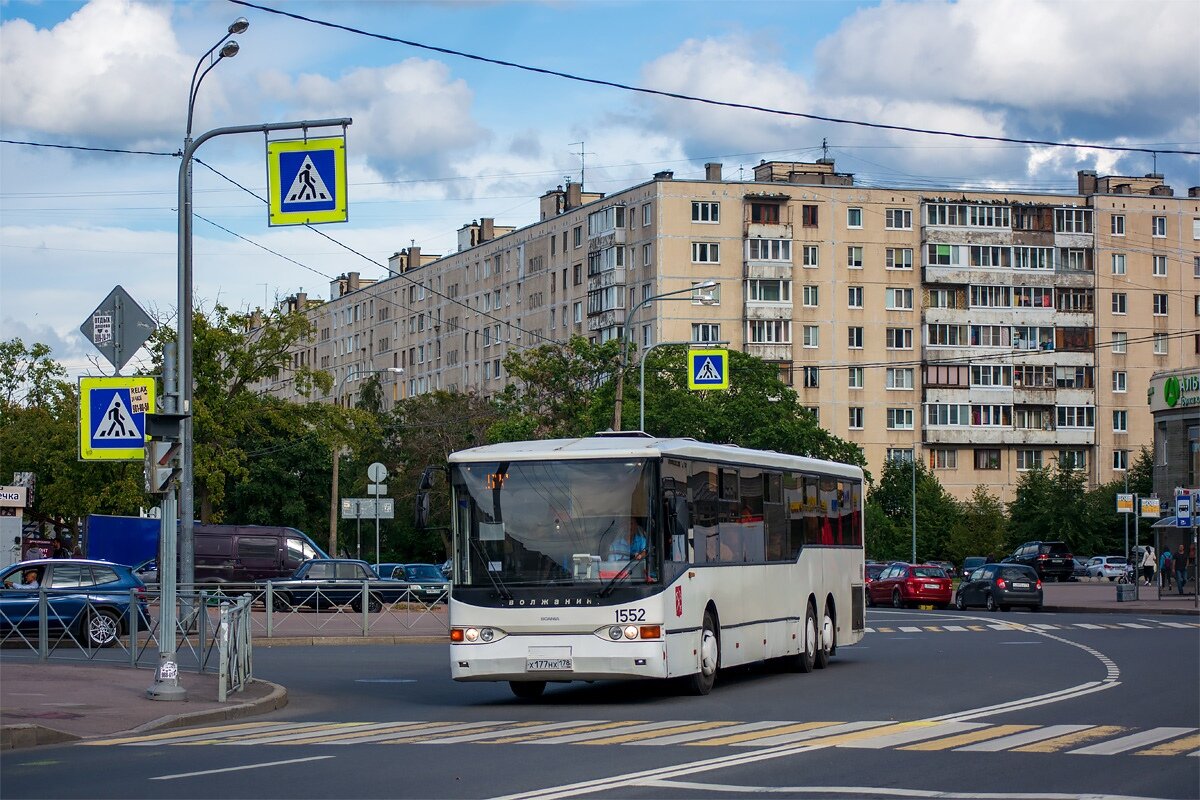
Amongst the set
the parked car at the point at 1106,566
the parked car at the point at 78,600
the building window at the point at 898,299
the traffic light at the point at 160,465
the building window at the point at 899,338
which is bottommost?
the parked car at the point at 1106,566

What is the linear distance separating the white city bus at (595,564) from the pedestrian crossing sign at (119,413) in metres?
3.47

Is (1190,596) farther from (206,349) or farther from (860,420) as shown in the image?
(860,420)

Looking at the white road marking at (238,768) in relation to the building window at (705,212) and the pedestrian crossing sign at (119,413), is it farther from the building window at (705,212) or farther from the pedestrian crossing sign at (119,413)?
the building window at (705,212)

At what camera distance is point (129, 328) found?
1877cm

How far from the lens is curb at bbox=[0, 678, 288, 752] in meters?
14.4

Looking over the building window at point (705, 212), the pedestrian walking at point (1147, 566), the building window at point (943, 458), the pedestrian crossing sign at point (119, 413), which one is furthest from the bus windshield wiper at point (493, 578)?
the building window at point (943, 458)

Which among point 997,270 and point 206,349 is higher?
point 997,270

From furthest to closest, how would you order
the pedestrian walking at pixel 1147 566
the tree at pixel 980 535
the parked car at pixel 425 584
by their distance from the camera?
the tree at pixel 980 535
the pedestrian walking at pixel 1147 566
the parked car at pixel 425 584

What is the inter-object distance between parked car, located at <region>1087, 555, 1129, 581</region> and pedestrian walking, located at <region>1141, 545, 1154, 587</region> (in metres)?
7.92

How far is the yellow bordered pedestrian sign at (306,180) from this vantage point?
2052cm

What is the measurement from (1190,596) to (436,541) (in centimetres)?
4696

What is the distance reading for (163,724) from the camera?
639 inches


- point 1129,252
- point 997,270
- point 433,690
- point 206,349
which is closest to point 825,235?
point 997,270

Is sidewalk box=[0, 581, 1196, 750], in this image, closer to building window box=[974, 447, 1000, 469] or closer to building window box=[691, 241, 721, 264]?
building window box=[691, 241, 721, 264]
